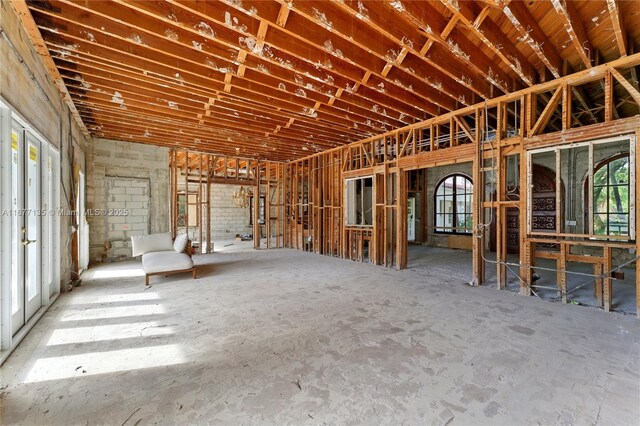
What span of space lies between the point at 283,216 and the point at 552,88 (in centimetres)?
829

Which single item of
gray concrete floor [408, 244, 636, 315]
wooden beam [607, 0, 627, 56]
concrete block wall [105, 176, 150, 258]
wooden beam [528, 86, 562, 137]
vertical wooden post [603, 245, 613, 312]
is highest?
wooden beam [607, 0, 627, 56]

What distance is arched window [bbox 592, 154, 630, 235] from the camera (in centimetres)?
680

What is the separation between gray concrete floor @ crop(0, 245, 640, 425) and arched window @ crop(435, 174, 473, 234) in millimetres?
6371

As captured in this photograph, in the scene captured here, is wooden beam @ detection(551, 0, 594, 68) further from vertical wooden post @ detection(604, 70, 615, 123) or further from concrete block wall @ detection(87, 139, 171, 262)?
concrete block wall @ detection(87, 139, 171, 262)

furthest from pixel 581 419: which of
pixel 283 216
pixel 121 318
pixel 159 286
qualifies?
pixel 283 216

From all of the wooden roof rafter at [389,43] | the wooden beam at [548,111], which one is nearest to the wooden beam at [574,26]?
the wooden beam at [548,111]

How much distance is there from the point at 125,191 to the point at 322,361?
7.47m

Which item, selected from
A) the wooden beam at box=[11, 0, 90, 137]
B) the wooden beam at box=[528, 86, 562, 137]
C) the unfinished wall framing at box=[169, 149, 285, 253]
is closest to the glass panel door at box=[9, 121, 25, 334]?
the wooden beam at box=[11, 0, 90, 137]

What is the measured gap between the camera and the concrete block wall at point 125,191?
7.07 m

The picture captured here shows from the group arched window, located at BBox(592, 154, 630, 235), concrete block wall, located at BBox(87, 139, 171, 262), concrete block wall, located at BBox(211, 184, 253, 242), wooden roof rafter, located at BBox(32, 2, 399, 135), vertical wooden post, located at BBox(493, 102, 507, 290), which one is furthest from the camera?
concrete block wall, located at BBox(211, 184, 253, 242)

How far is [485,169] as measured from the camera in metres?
4.88

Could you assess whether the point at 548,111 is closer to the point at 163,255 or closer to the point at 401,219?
the point at 401,219

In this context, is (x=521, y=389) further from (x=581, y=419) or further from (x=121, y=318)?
(x=121, y=318)

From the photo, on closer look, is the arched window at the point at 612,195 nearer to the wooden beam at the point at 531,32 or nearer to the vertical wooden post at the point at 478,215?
the vertical wooden post at the point at 478,215
